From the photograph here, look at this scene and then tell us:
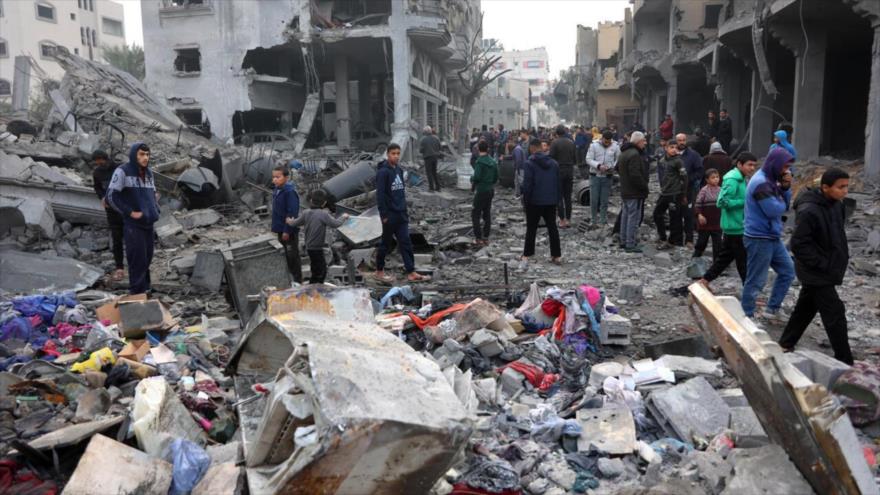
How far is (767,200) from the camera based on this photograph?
571 centimetres

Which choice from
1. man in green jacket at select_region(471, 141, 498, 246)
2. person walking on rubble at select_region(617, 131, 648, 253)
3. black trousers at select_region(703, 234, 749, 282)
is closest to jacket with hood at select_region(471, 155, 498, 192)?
man in green jacket at select_region(471, 141, 498, 246)

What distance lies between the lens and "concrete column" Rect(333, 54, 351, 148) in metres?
26.3

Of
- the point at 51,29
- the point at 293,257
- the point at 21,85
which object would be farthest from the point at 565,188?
the point at 51,29

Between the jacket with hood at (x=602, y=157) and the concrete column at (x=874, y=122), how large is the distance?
15.4 feet

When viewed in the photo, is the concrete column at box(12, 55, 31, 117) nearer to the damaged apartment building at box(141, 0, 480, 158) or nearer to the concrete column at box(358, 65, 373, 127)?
the damaged apartment building at box(141, 0, 480, 158)

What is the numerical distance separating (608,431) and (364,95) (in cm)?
2866

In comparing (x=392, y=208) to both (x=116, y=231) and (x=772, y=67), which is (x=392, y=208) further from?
(x=772, y=67)

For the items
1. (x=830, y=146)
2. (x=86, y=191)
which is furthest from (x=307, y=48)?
(x=830, y=146)

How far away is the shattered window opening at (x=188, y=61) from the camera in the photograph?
25344 millimetres

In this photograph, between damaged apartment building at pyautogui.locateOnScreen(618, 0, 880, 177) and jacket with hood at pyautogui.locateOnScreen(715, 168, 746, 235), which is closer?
jacket with hood at pyautogui.locateOnScreen(715, 168, 746, 235)

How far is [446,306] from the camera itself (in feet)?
21.1

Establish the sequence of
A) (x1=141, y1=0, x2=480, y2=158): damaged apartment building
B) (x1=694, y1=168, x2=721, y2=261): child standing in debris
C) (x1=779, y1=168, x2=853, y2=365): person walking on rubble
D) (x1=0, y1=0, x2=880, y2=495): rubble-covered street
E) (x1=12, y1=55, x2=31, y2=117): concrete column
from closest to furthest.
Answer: (x1=0, y1=0, x2=880, y2=495): rubble-covered street → (x1=779, y1=168, x2=853, y2=365): person walking on rubble → (x1=694, y1=168, x2=721, y2=261): child standing in debris → (x1=12, y1=55, x2=31, y2=117): concrete column → (x1=141, y1=0, x2=480, y2=158): damaged apartment building

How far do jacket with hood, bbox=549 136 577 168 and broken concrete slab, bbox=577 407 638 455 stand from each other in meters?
7.64

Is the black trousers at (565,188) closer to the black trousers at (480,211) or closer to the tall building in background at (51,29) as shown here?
the black trousers at (480,211)
